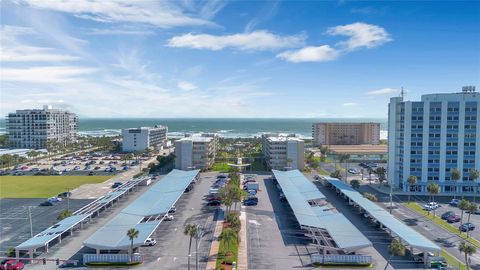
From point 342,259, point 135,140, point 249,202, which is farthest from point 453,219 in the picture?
point 135,140

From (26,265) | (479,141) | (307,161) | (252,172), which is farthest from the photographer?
(307,161)

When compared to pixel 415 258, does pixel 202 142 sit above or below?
above

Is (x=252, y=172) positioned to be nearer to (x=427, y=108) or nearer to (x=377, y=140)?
(x=427, y=108)

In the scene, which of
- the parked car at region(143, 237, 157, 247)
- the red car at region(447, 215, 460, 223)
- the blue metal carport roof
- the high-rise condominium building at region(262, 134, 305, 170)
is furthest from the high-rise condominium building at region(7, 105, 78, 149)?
the red car at region(447, 215, 460, 223)

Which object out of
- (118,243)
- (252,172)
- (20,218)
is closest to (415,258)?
(118,243)

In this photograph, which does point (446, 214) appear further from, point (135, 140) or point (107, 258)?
point (135, 140)

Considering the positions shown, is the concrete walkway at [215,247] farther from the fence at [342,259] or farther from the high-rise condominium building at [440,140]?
the high-rise condominium building at [440,140]

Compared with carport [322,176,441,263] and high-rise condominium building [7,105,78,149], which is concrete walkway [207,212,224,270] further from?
high-rise condominium building [7,105,78,149]
